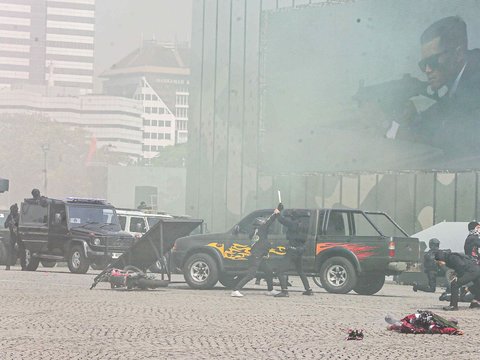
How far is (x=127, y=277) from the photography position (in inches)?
900

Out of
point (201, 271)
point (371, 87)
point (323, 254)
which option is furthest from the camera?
point (371, 87)

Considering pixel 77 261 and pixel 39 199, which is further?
pixel 39 199

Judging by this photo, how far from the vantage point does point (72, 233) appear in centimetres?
3144

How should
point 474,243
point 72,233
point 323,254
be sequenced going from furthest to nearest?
point 72,233 → point 323,254 → point 474,243

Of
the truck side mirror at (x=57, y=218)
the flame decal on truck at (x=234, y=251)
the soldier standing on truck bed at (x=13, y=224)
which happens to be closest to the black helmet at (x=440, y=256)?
the flame decal on truck at (x=234, y=251)

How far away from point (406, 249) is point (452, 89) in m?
22.3

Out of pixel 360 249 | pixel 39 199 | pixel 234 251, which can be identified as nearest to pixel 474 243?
pixel 360 249

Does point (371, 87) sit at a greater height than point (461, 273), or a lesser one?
greater

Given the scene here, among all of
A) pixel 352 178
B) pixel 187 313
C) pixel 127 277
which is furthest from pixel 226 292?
pixel 352 178

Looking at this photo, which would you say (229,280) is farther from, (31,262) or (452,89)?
(452,89)

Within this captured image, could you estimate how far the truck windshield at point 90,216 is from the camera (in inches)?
1251

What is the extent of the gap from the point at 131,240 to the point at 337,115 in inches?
848

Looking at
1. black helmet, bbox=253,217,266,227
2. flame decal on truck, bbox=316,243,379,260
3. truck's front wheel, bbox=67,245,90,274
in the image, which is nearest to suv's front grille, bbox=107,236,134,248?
truck's front wheel, bbox=67,245,90,274

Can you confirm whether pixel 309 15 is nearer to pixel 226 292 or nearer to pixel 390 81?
pixel 390 81
